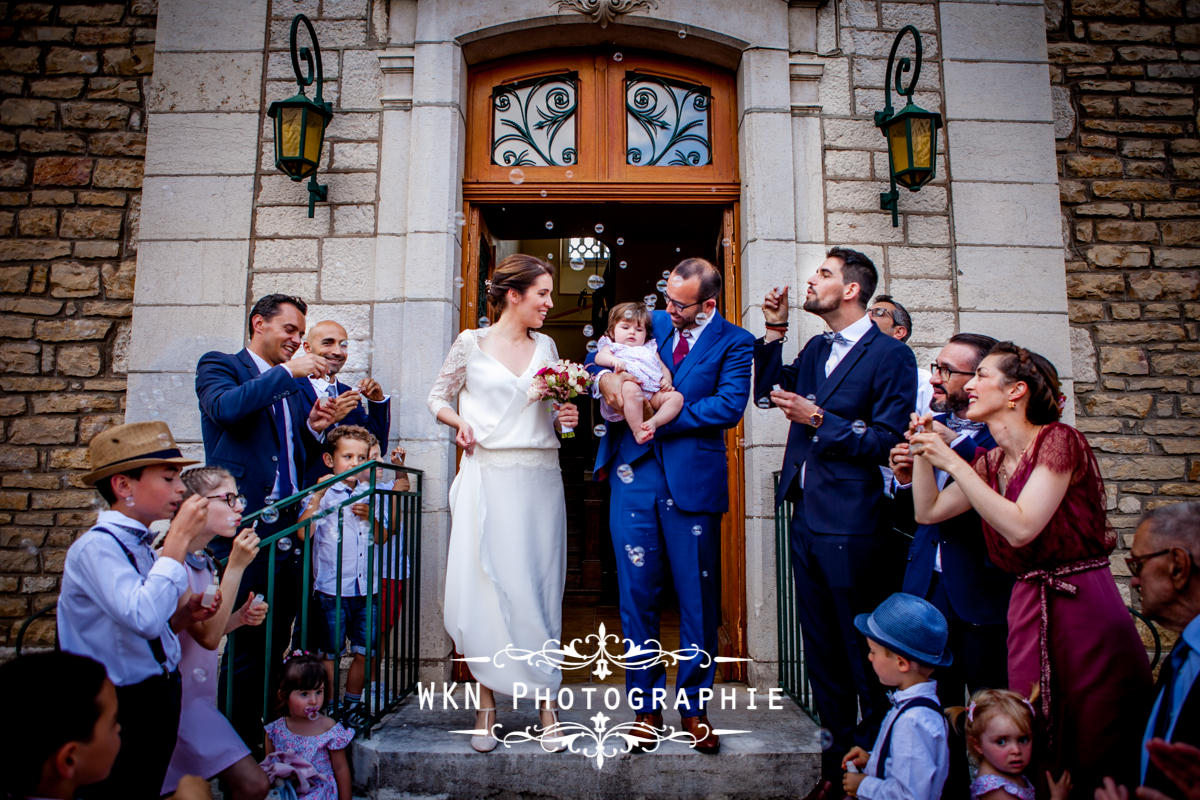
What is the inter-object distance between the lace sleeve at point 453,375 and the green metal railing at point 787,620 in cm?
174

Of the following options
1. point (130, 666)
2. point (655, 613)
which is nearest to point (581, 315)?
point (655, 613)

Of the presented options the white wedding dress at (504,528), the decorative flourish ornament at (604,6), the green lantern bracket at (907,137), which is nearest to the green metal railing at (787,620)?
the white wedding dress at (504,528)

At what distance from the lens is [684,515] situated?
3.23 meters

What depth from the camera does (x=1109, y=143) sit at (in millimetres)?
5012

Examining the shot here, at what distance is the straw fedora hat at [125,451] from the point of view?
2.45 meters

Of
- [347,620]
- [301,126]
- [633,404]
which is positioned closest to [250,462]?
[347,620]

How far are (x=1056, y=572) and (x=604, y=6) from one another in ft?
13.5

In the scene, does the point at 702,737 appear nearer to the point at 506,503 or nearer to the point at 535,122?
the point at 506,503

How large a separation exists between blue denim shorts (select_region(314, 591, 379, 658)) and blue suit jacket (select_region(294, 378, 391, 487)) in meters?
0.59

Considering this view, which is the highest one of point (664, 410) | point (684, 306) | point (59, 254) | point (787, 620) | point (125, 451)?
point (59, 254)

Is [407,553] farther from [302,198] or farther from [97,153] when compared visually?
[97,153]

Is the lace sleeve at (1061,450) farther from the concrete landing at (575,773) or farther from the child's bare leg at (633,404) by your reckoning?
the concrete landing at (575,773)

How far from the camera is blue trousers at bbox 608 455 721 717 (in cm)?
319

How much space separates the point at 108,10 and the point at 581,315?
7.81 metres
